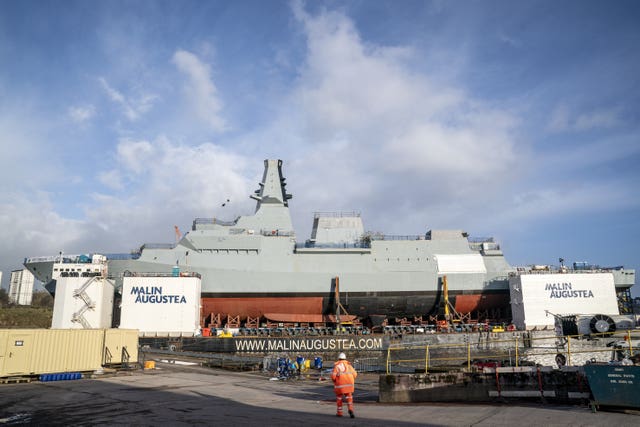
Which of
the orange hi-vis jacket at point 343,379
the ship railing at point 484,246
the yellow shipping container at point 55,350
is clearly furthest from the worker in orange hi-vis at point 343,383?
the ship railing at point 484,246

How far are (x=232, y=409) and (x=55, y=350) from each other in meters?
12.5

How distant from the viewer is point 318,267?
3672cm

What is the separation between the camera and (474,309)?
39.0 m

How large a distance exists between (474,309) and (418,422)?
3338 centimetres

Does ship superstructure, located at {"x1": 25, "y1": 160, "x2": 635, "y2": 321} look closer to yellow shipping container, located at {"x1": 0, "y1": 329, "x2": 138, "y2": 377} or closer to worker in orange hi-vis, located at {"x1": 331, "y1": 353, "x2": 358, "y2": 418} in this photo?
yellow shipping container, located at {"x1": 0, "y1": 329, "x2": 138, "y2": 377}

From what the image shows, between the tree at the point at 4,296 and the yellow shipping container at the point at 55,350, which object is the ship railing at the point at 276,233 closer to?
the yellow shipping container at the point at 55,350

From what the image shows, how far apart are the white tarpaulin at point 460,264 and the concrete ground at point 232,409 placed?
24.2 m

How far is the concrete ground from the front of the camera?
8.47m

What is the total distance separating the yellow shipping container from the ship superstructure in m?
14.6

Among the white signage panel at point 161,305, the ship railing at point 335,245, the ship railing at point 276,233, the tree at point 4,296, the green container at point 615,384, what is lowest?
the green container at point 615,384

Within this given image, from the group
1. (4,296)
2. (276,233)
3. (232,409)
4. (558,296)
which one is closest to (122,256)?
(276,233)

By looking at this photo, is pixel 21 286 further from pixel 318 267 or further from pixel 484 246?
pixel 484 246

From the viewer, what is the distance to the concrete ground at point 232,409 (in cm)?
847

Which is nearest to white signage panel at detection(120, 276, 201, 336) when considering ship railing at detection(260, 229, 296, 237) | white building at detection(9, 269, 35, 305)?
ship railing at detection(260, 229, 296, 237)
